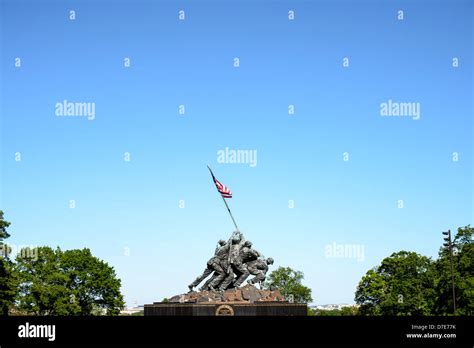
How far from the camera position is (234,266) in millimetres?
34219

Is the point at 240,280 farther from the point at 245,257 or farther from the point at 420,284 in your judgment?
the point at 420,284

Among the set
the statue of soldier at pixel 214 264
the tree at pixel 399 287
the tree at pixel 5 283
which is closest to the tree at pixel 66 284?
the tree at pixel 5 283

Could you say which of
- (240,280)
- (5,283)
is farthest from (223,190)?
(5,283)

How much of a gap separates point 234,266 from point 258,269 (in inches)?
53.4

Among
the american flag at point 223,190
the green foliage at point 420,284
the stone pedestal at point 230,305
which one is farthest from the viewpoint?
the green foliage at point 420,284

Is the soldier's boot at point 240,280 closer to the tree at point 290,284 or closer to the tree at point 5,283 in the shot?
the tree at point 5,283

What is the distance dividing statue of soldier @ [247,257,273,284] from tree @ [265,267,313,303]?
43623 mm

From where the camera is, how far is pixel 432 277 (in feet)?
215

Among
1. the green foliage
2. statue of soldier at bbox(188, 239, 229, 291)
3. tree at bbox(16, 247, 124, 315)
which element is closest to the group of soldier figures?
statue of soldier at bbox(188, 239, 229, 291)

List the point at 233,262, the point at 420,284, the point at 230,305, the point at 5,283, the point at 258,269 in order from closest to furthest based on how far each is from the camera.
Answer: the point at 230,305, the point at 233,262, the point at 258,269, the point at 5,283, the point at 420,284

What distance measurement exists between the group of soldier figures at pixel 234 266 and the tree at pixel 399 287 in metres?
33.9

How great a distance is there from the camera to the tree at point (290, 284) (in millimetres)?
78125

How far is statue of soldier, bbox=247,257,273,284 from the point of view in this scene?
34.3m
